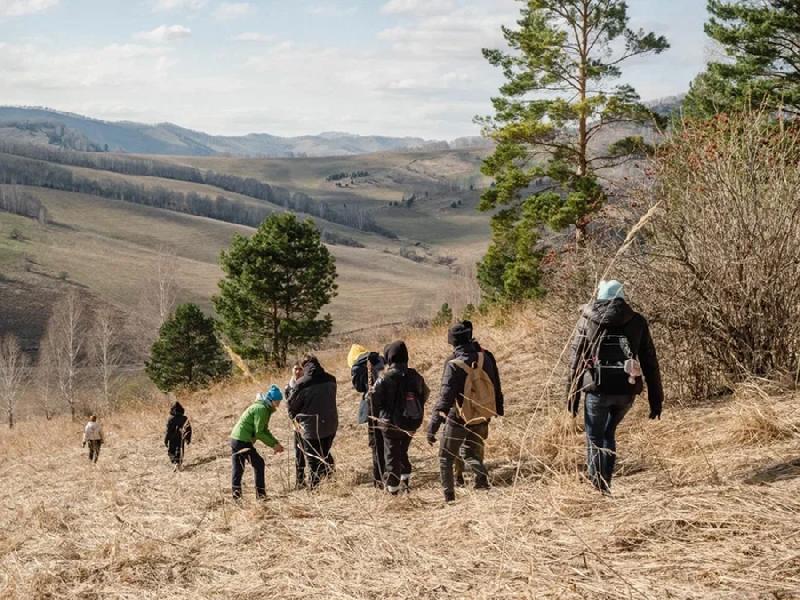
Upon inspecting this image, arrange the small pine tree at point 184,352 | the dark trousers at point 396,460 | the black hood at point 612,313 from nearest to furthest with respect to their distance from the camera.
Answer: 1. the black hood at point 612,313
2. the dark trousers at point 396,460
3. the small pine tree at point 184,352

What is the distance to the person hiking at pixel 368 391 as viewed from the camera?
324 inches

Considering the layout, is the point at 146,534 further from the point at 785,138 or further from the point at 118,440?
the point at 118,440

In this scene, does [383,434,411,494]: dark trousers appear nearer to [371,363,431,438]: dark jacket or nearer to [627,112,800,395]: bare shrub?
[371,363,431,438]: dark jacket

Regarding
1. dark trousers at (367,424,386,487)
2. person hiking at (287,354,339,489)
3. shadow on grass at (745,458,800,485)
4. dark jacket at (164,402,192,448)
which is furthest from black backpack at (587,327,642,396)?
dark jacket at (164,402,192,448)

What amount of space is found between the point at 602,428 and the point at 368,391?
3567 mm

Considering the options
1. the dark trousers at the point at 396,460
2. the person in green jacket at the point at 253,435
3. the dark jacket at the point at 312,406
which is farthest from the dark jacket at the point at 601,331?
the person in green jacket at the point at 253,435

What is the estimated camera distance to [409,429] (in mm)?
7832

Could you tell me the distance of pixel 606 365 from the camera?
18.4 ft

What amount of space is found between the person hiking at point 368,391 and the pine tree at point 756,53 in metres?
12.3

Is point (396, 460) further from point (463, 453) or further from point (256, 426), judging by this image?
point (256, 426)

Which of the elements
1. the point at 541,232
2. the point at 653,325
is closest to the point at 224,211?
the point at 541,232

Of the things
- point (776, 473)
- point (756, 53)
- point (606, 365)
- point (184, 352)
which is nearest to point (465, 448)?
point (606, 365)

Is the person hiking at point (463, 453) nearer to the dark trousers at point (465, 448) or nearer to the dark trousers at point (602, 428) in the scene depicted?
the dark trousers at point (465, 448)

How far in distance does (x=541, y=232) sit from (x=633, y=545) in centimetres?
1804
